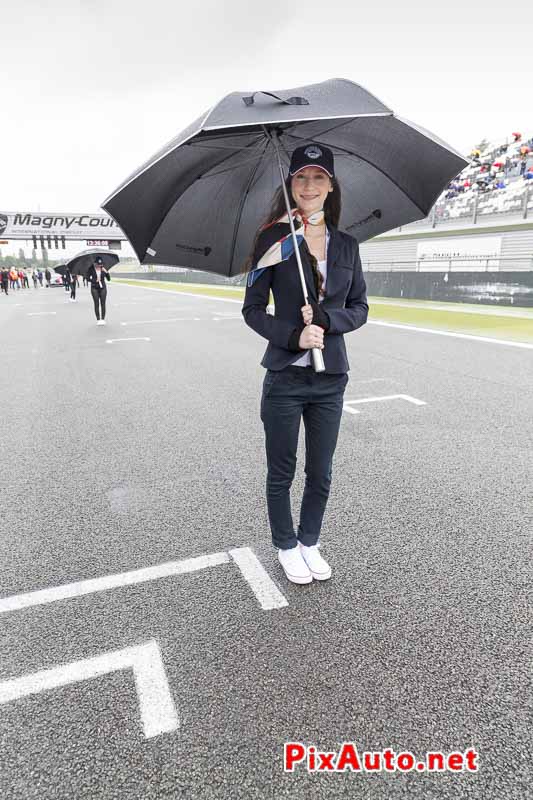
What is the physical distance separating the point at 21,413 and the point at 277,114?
5176mm

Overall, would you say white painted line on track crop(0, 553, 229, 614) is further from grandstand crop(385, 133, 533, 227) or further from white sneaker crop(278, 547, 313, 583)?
grandstand crop(385, 133, 533, 227)

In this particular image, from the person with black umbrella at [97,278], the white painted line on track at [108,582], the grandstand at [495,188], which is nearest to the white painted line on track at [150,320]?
the person with black umbrella at [97,278]

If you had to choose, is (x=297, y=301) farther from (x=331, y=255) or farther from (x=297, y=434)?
(x=297, y=434)

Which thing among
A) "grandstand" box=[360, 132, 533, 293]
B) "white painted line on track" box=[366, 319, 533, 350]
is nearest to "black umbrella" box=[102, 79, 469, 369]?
"white painted line on track" box=[366, 319, 533, 350]

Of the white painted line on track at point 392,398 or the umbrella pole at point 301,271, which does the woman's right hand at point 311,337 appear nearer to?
the umbrella pole at point 301,271

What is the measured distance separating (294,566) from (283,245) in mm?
1578

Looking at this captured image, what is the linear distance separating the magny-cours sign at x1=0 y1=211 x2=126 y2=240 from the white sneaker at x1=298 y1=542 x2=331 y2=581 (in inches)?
2259

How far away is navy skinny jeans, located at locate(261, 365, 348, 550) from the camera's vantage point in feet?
7.82

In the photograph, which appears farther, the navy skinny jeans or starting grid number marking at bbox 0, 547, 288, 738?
the navy skinny jeans

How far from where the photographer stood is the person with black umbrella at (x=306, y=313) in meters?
2.24

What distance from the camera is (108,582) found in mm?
2635

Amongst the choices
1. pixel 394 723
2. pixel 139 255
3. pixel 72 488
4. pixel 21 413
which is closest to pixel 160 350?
pixel 21 413

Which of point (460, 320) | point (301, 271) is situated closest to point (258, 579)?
point (301, 271)

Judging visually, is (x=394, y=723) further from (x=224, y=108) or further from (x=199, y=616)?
(x=224, y=108)
